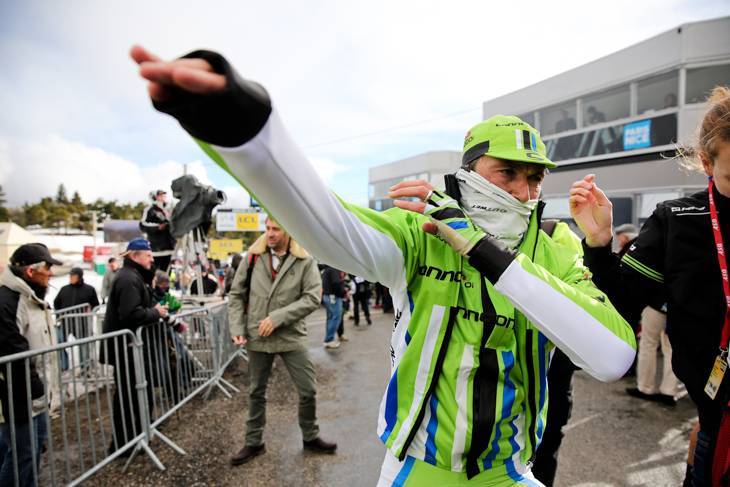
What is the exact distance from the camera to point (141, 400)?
12.6ft

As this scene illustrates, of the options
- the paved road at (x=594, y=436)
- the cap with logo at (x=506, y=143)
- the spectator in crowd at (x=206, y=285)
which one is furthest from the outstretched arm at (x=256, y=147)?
the spectator in crowd at (x=206, y=285)

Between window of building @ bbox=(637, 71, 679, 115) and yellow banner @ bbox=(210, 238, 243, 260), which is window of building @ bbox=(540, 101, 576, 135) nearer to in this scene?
window of building @ bbox=(637, 71, 679, 115)

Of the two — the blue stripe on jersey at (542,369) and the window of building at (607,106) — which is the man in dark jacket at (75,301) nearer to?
the blue stripe on jersey at (542,369)

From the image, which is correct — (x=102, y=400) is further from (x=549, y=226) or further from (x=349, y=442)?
(x=549, y=226)

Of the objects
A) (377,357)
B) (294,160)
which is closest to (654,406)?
(377,357)

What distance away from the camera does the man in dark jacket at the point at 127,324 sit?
3.77 meters

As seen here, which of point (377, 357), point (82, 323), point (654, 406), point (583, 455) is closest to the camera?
point (583, 455)

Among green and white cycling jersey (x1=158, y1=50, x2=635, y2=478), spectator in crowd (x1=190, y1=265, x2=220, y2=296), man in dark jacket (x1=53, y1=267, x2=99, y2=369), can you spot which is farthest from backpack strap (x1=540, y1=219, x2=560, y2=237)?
spectator in crowd (x1=190, y1=265, x2=220, y2=296)

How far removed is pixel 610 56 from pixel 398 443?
12328 mm

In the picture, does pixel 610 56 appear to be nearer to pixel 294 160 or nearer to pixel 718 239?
pixel 718 239

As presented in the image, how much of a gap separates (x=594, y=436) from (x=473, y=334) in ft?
12.7

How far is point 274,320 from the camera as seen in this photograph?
12.3ft

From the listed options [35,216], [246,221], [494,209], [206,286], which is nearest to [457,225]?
[494,209]

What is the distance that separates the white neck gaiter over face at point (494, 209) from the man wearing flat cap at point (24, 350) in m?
3.42
